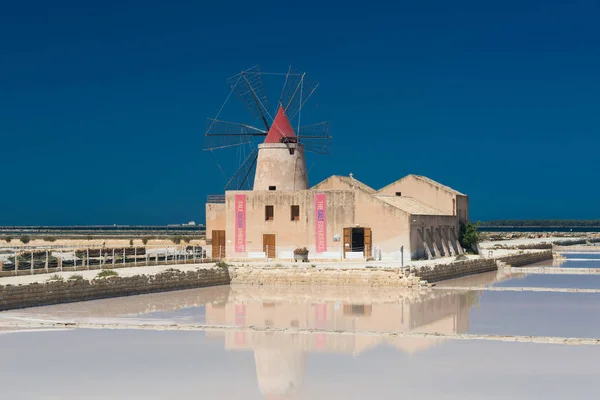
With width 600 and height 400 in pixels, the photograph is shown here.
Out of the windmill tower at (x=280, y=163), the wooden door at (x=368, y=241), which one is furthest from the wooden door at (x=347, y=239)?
the windmill tower at (x=280, y=163)

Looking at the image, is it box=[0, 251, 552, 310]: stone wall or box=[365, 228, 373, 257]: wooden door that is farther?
box=[365, 228, 373, 257]: wooden door

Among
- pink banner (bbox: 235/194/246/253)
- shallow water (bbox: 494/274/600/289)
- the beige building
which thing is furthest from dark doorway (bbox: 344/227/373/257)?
shallow water (bbox: 494/274/600/289)

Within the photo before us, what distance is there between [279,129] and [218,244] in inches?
141

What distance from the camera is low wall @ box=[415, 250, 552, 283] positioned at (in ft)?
63.3

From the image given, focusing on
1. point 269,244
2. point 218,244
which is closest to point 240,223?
point 269,244

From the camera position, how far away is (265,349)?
1007 centimetres

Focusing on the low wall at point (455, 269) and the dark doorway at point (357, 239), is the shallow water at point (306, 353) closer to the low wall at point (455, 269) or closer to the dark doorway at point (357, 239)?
the low wall at point (455, 269)

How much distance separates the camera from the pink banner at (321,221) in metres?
22.6

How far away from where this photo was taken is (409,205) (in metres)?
24.3

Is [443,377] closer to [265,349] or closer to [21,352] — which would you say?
[265,349]

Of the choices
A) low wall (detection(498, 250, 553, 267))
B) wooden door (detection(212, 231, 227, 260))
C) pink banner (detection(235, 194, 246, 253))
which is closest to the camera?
pink banner (detection(235, 194, 246, 253))

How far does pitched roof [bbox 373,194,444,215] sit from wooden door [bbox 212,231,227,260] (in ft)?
14.4

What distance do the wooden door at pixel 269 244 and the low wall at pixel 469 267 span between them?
4629mm

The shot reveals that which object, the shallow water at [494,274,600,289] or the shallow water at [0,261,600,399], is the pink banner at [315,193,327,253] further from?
the shallow water at [0,261,600,399]
